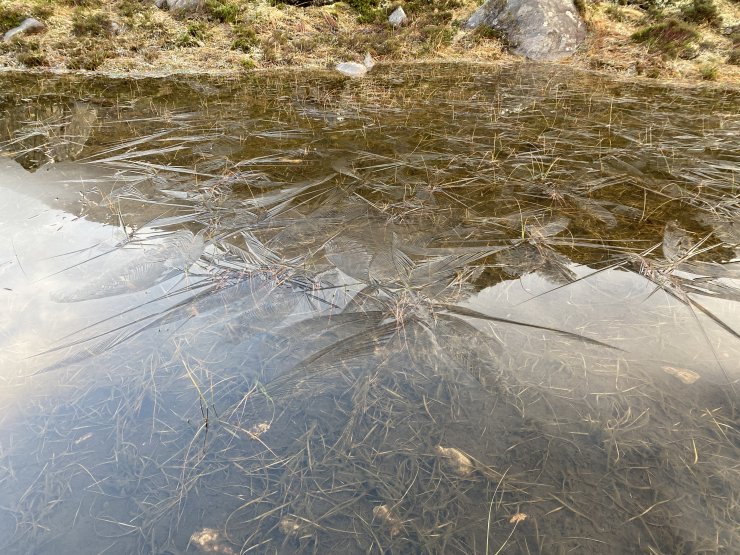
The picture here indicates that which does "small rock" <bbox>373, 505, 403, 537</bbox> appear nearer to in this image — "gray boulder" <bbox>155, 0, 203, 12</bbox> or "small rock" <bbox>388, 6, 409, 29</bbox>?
"small rock" <bbox>388, 6, 409, 29</bbox>

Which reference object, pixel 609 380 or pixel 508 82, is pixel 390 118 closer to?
pixel 508 82

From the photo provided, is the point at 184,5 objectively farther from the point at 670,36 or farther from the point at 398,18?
the point at 670,36

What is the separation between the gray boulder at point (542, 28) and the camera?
35.8ft

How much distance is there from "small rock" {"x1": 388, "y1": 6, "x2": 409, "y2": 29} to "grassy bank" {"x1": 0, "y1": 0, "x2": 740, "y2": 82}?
8.5 inches

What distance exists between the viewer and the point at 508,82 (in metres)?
8.63

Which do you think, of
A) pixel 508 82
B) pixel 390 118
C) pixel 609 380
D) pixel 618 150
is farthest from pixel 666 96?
pixel 609 380

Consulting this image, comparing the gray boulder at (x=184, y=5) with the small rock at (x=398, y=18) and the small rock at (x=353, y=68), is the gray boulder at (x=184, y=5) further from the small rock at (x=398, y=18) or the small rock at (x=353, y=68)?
the small rock at (x=398, y=18)

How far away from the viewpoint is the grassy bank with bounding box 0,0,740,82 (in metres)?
9.74

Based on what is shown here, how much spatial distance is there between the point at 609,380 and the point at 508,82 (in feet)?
26.8

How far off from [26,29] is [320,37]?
7402mm

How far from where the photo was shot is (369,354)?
2219mm

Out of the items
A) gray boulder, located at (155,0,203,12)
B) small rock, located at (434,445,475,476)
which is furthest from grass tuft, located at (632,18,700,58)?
small rock, located at (434,445,475,476)

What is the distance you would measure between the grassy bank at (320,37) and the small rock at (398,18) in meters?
0.22

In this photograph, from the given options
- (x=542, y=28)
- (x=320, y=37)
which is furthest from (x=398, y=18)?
(x=542, y=28)
